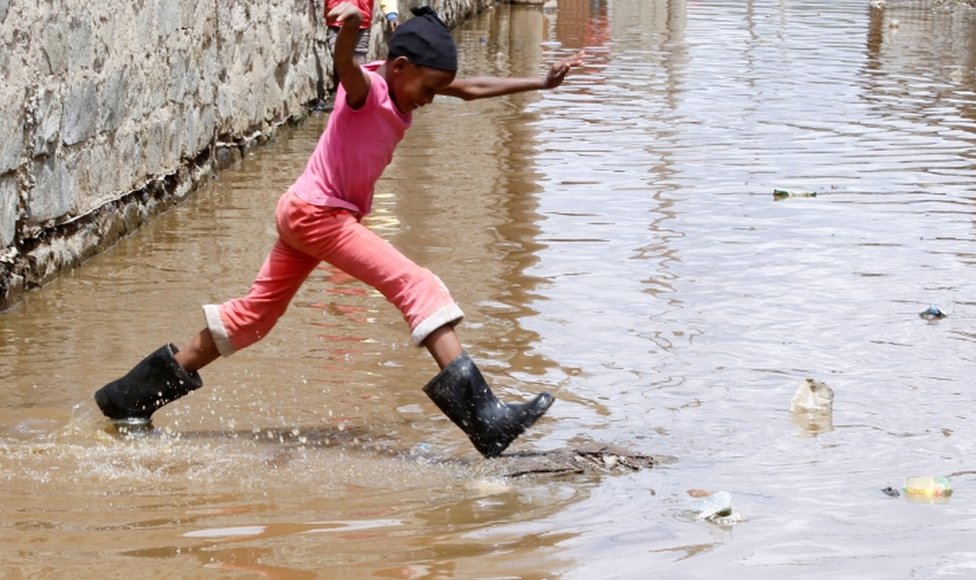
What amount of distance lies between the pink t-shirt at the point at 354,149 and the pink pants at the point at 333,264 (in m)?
0.04

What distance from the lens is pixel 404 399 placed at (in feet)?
18.1

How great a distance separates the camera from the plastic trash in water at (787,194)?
910 centimetres

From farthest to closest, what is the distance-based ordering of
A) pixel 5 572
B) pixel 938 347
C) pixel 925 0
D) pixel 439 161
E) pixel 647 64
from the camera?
1. pixel 925 0
2. pixel 647 64
3. pixel 439 161
4. pixel 938 347
5. pixel 5 572

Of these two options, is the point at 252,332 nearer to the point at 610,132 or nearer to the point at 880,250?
the point at 880,250

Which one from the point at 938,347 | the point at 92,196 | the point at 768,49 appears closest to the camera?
the point at 938,347

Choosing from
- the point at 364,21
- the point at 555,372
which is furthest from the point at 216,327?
the point at 364,21

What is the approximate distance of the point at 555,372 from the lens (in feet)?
19.1

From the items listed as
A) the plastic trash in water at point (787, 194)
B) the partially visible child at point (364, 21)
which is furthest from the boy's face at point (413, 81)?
the partially visible child at point (364, 21)

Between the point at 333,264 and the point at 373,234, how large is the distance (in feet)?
0.51

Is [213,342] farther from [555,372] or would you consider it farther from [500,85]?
[555,372]

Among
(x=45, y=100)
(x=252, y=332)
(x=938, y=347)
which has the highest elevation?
(x=45, y=100)

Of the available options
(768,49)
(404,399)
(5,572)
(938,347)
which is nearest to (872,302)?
(938,347)

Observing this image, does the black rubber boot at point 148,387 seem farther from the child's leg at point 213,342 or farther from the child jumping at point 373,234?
the child jumping at point 373,234

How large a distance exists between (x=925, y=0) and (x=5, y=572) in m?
24.5
